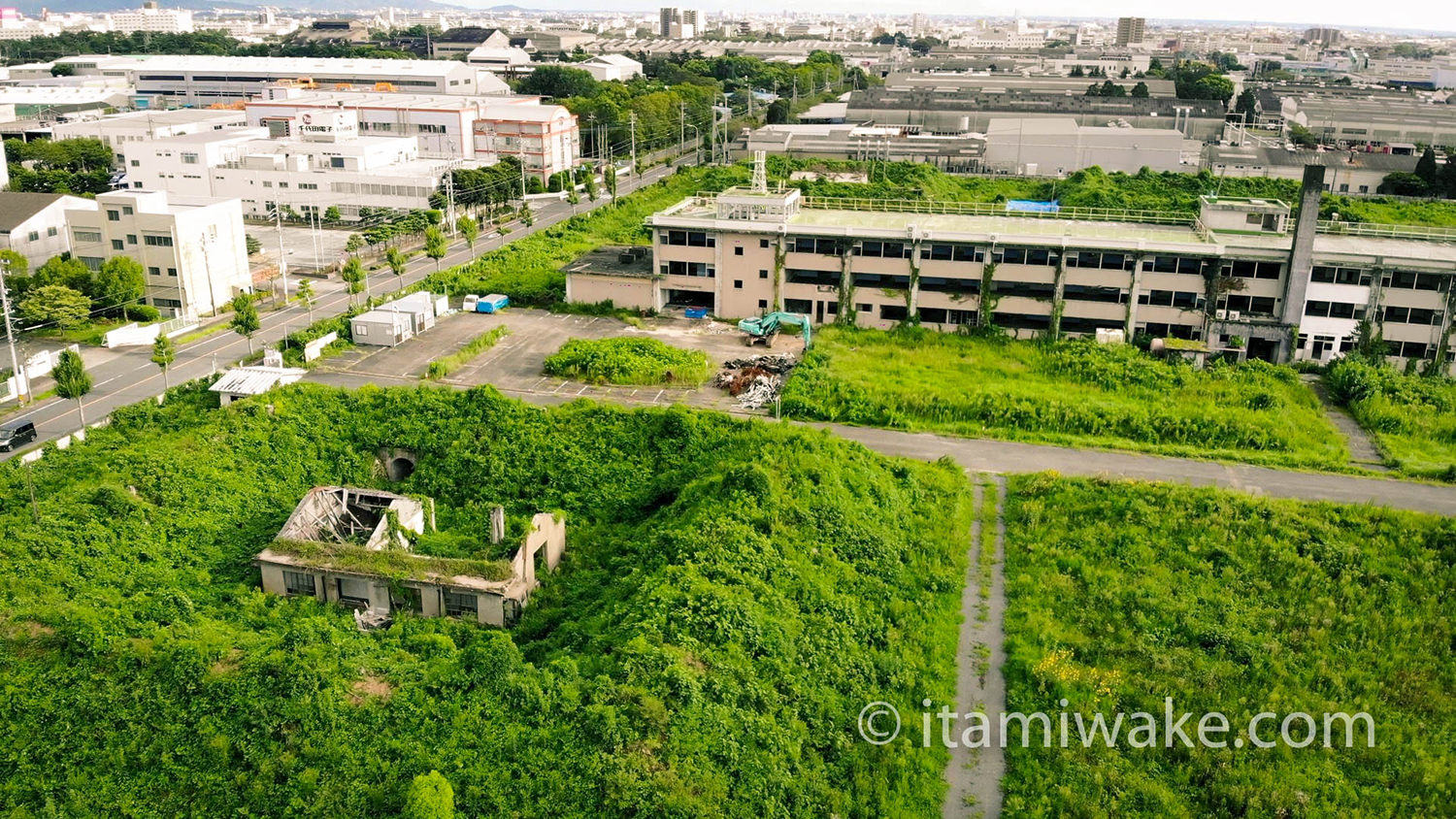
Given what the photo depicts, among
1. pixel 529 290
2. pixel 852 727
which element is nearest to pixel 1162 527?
pixel 852 727

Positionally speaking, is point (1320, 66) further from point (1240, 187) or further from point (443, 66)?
point (443, 66)

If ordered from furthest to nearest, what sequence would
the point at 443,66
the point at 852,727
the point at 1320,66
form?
the point at 1320,66 → the point at 443,66 → the point at 852,727

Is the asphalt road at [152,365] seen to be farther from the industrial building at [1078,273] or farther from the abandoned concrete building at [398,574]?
the abandoned concrete building at [398,574]

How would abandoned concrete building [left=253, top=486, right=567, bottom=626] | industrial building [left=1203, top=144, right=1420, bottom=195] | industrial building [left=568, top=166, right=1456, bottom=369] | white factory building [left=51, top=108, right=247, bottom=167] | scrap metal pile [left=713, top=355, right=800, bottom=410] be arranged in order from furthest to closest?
industrial building [left=1203, top=144, right=1420, bottom=195] → white factory building [left=51, top=108, right=247, bottom=167] → industrial building [left=568, top=166, right=1456, bottom=369] → scrap metal pile [left=713, top=355, right=800, bottom=410] → abandoned concrete building [left=253, top=486, right=567, bottom=626]

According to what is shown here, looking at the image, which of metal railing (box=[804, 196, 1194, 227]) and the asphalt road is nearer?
the asphalt road

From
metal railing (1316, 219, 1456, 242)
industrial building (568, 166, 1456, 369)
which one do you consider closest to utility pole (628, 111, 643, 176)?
industrial building (568, 166, 1456, 369)

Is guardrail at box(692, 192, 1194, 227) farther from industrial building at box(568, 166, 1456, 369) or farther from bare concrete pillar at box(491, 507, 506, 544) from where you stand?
bare concrete pillar at box(491, 507, 506, 544)
